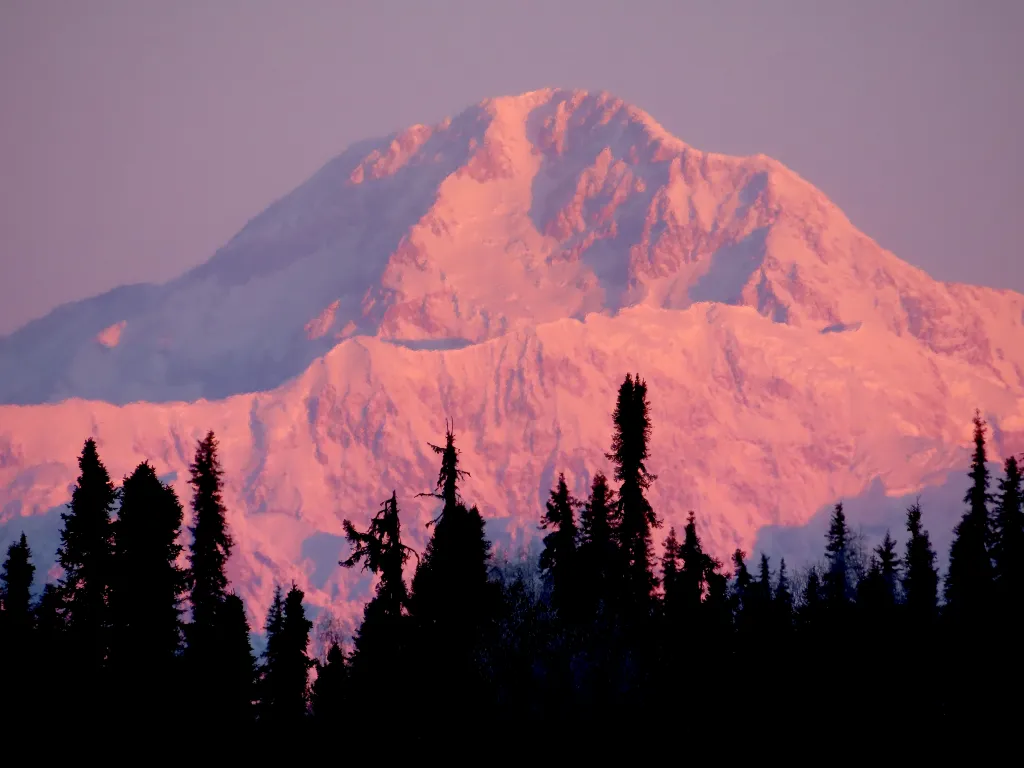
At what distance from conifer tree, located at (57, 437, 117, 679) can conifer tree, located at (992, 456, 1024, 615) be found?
33.7 m

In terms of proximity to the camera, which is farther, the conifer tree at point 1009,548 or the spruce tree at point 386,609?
the conifer tree at point 1009,548

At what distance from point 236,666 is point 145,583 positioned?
14.9ft

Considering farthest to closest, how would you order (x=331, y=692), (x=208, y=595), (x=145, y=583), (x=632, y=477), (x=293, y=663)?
(x=632, y=477)
(x=208, y=595)
(x=293, y=663)
(x=331, y=692)
(x=145, y=583)

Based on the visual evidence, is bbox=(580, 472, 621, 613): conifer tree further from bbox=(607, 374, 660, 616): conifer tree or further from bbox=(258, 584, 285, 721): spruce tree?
bbox=(258, 584, 285, 721): spruce tree

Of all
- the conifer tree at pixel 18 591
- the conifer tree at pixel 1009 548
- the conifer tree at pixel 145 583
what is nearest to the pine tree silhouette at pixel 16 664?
the conifer tree at pixel 18 591

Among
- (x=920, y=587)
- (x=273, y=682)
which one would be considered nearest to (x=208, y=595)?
(x=273, y=682)

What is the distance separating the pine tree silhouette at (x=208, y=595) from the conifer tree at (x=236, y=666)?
0.26 ft

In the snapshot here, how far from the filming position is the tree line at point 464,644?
5647 cm

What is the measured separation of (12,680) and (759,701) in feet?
76.5

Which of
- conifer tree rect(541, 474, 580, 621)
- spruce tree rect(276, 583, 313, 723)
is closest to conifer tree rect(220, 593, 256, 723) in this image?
spruce tree rect(276, 583, 313, 723)

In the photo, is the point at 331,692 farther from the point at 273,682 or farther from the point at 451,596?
the point at 451,596

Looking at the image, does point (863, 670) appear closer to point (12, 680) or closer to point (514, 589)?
point (514, 589)

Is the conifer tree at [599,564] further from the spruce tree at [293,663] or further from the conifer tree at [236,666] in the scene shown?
the conifer tree at [236,666]

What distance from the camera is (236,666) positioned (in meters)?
63.9
